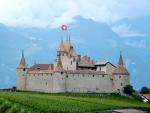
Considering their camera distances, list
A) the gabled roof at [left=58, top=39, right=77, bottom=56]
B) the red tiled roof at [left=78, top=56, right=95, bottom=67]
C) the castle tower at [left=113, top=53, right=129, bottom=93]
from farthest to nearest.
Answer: the red tiled roof at [left=78, top=56, right=95, bottom=67]
the gabled roof at [left=58, top=39, right=77, bottom=56]
the castle tower at [left=113, top=53, right=129, bottom=93]

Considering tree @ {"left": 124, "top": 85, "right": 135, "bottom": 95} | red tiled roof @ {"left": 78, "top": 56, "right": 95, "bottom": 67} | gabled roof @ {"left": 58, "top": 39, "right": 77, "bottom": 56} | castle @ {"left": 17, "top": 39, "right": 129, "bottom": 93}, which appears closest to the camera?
castle @ {"left": 17, "top": 39, "right": 129, "bottom": 93}

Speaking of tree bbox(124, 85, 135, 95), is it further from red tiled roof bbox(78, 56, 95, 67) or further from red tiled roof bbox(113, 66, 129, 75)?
red tiled roof bbox(78, 56, 95, 67)

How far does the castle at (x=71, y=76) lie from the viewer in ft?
401

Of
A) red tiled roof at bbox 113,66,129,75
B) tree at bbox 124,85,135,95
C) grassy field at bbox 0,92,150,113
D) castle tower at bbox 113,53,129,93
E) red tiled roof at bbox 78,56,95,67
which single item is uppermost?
red tiled roof at bbox 78,56,95,67

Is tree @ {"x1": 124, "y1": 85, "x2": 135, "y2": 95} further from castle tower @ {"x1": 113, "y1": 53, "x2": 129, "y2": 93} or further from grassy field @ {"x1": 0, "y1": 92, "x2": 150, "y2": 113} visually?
grassy field @ {"x1": 0, "y1": 92, "x2": 150, "y2": 113}

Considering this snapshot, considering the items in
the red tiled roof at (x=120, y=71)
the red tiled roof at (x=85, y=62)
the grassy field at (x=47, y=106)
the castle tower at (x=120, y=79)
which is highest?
the red tiled roof at (x=85, y=62)

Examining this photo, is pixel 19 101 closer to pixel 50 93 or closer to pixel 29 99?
pixel 29 99

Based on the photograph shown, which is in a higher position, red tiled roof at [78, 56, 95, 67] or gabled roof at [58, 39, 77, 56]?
gabled roof at [58, 39, 77, 56]

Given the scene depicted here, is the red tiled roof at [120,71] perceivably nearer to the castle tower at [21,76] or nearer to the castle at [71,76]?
the castle at [71,76]

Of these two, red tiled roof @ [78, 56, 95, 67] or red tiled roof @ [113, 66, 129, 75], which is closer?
red tiled roof @ [113, 66, 129, 75]

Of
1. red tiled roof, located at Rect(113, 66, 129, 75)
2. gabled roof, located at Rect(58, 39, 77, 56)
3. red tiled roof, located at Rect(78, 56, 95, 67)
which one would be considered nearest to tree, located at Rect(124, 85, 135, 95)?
red tiled roof, located at Rect(113, 66, 129, 75)

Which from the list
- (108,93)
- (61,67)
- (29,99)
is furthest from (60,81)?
(29,99)

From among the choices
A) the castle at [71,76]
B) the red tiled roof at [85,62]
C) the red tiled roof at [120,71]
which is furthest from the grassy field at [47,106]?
the red tiled roof at [85,62]

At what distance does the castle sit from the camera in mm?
122125
